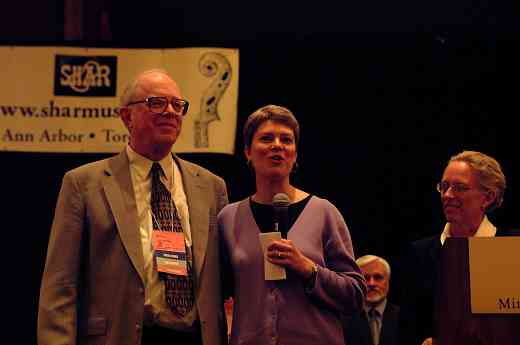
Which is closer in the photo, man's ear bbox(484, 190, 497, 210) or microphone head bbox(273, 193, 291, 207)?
microphone head bbox(273, 193, 291, 207)

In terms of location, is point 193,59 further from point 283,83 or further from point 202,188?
point 202,188

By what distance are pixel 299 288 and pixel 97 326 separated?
675 millimetres

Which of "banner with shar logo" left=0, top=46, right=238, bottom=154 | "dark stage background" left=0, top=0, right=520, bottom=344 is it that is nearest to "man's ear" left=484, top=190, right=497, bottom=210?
"dark stage background" left=0, top=0, right=520, bottom=344

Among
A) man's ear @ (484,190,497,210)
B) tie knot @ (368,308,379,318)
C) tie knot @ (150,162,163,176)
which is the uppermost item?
tie knot @ (150,162,163,176)

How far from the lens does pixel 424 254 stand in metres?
3.01

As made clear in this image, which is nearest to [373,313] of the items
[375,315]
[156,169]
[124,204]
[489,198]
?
[375,315]

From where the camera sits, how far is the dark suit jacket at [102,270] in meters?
2.30

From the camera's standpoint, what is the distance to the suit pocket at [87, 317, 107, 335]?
230cm

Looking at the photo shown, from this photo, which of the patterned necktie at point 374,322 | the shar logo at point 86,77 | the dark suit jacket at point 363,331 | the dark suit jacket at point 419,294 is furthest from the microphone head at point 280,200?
the shar logo at point 86,77

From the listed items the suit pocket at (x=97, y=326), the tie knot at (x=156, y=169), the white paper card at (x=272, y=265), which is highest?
the tie knot at (x=156, y=169)

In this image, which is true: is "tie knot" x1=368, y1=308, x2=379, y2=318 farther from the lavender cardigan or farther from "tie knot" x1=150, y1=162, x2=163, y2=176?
"tie knot" x1=150, y1=162, x2=163, y2=176

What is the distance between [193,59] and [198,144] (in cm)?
62

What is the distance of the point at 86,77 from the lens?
514 cm

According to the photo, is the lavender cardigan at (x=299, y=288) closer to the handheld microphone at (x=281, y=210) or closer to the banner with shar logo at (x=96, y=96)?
the handheld microphone at (x=281, y=210)
